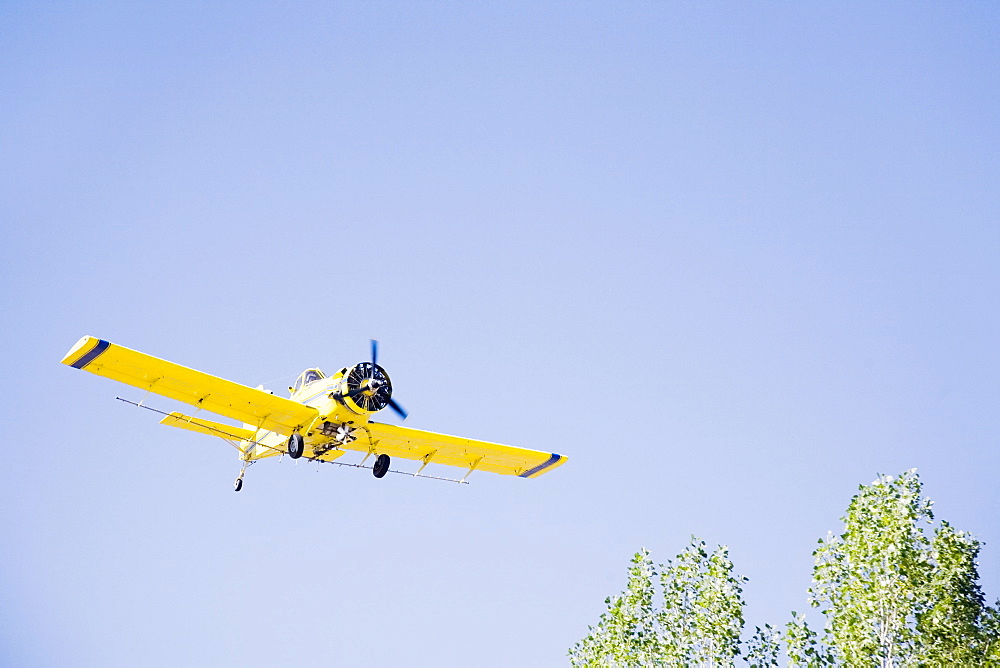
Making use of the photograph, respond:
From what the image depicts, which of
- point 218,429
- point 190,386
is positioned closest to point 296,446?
point 190,386

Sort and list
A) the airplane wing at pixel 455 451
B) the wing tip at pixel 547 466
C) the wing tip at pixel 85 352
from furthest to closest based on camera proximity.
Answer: the wing tip at pixel 547 466 → the airplane wing at pixel 455 451 → the wing tip at pixel 85 352

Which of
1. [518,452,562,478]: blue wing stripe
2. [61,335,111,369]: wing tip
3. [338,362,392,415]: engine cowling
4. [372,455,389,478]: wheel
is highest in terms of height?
[518,452,562,478]: blue wing stripe

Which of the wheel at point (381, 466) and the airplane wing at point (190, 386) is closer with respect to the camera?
the airplane wing at point (190, 386)

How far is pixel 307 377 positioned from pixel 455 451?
24.5 feet

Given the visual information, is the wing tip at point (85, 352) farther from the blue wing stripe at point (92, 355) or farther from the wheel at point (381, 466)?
the wheel at point (381, 466)

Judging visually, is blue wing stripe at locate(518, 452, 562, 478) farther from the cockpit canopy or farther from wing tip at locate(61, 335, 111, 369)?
wing tip at locate(61, 335, 111, 369)

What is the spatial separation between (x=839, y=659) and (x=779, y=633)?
1848 millimetres

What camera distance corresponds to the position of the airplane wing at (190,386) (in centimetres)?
3594

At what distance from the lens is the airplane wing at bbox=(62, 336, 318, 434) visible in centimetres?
3594

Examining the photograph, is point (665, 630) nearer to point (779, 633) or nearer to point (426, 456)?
point (779, 633)

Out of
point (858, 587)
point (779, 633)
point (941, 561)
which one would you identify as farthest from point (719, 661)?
point (941, 561)

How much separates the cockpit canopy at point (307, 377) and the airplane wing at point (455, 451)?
7.77 ft

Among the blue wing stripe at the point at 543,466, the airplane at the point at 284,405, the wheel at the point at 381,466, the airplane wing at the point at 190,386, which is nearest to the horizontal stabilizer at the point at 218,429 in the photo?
the airplane at the point at 284,405

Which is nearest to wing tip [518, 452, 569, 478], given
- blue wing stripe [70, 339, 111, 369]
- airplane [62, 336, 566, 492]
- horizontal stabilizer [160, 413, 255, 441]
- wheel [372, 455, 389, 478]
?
airplane [62, 336, 566, 492]
